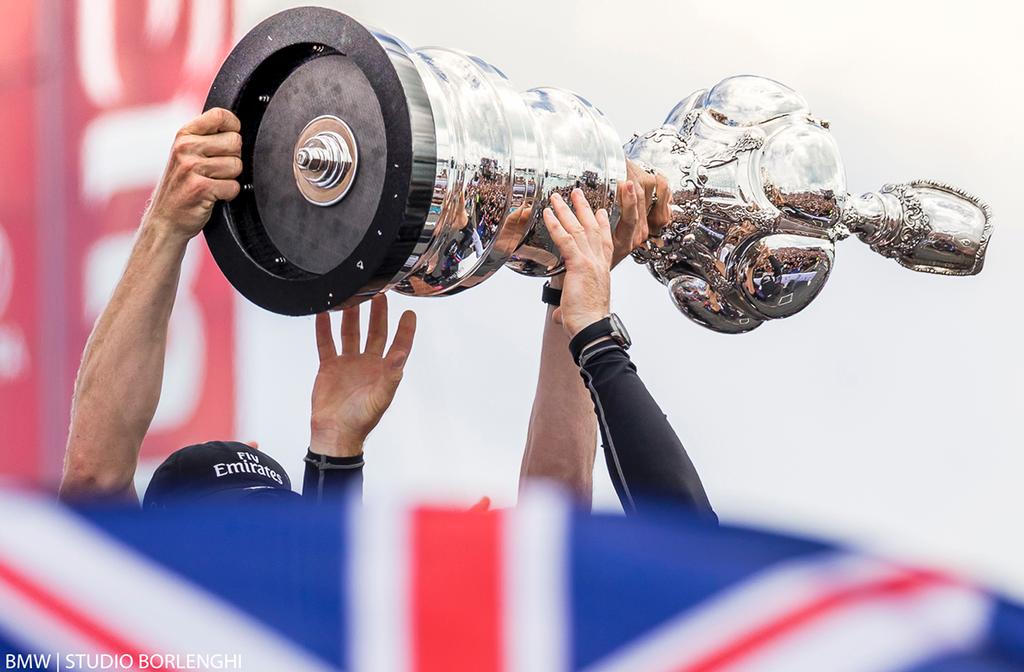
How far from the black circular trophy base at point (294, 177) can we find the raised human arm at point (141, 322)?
0.07ft

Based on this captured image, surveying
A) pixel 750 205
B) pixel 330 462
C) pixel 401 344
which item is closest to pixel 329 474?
pixel 330 462

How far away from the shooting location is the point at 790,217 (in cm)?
121

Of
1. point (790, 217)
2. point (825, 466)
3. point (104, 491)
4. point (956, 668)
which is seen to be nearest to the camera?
point (956, 668)

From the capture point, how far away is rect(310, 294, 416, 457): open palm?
3.62 feet

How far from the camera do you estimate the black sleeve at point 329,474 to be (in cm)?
108

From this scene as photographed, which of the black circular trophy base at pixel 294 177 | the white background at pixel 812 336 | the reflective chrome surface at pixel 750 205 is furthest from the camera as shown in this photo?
the white background at pixel 812 336

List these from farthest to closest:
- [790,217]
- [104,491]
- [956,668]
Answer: [790,217], [104,491], [956,668]

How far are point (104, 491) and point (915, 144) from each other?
1010mm

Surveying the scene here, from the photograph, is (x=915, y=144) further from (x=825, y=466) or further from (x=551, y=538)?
(x=551, y=538)

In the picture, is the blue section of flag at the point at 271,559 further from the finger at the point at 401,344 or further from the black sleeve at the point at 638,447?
the finger at the point at 401,344

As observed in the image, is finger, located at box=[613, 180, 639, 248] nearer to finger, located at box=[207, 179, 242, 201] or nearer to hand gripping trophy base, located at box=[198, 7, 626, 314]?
hand gripping trophy base, located at box=[198, 7, 626, 314]

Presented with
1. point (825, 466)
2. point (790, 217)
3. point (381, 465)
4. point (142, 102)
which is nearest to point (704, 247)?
point (790, 217)

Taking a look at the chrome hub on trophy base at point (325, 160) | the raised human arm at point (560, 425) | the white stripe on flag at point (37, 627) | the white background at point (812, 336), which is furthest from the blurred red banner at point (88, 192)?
the white stripe on flag at point (37, 627)

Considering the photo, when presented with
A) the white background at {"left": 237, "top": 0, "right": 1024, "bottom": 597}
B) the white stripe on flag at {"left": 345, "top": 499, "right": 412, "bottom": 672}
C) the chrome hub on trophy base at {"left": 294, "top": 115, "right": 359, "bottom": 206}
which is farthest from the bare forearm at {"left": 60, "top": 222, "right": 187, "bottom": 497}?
the white stripe on flag at {"left": 345, "top": 499, "right": 412, "bottom": 672}
